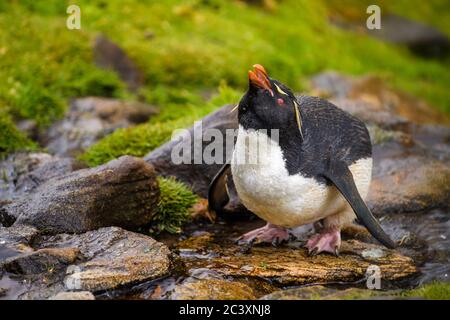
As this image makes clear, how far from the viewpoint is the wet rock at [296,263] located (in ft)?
17.4

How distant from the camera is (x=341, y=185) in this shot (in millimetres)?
5312

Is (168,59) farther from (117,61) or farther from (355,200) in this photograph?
(355,200)

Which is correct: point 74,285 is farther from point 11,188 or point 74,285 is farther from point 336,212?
point 11,188

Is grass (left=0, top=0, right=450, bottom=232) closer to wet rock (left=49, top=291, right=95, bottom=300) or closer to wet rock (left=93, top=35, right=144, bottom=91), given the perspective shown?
wet rock (left=93, top=35, right=144, bottom=91)

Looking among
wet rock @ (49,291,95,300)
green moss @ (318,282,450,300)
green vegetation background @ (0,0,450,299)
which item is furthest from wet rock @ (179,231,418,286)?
wet rock @ (49,291,95,300)

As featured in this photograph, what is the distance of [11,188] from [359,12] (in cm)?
1144

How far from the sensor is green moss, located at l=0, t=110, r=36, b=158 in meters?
8.09

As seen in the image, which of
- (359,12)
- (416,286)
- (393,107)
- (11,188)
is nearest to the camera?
(416,286)

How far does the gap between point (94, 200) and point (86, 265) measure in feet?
3.05

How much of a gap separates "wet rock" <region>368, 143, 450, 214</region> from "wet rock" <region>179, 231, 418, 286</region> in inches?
43.9

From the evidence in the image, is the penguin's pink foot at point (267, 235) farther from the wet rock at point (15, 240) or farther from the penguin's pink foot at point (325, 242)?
the wet rock at point (15, 240)

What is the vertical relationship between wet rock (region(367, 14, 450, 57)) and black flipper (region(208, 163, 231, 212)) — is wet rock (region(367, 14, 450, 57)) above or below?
above

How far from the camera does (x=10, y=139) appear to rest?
8180 millimetres

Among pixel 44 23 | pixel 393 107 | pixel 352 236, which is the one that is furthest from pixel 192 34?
pixel 352 236
